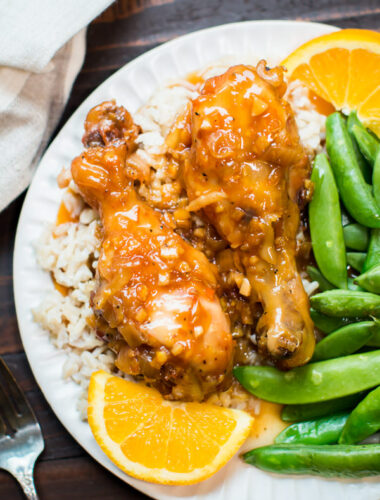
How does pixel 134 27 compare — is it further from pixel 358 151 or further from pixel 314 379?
pixel 314 379

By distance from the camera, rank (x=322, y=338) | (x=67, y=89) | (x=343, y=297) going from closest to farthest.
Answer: (x=343, y=297) → (x=322, y=338) → (x=67, y=89)

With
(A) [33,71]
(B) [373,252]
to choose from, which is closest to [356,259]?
(B) [373,252]

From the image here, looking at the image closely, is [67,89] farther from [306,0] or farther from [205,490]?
[205,490]

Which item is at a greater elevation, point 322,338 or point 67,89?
point 67,89

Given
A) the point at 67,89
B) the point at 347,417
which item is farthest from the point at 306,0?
the point at 347,417

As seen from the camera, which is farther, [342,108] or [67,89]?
[67,89]

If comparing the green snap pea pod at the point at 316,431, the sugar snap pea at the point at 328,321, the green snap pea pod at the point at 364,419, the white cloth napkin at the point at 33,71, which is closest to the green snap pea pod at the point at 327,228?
the sugar snap pea at the point at 328,321

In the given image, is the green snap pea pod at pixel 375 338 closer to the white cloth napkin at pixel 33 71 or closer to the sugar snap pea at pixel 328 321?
the sugar snap pea at pixel 328 321
